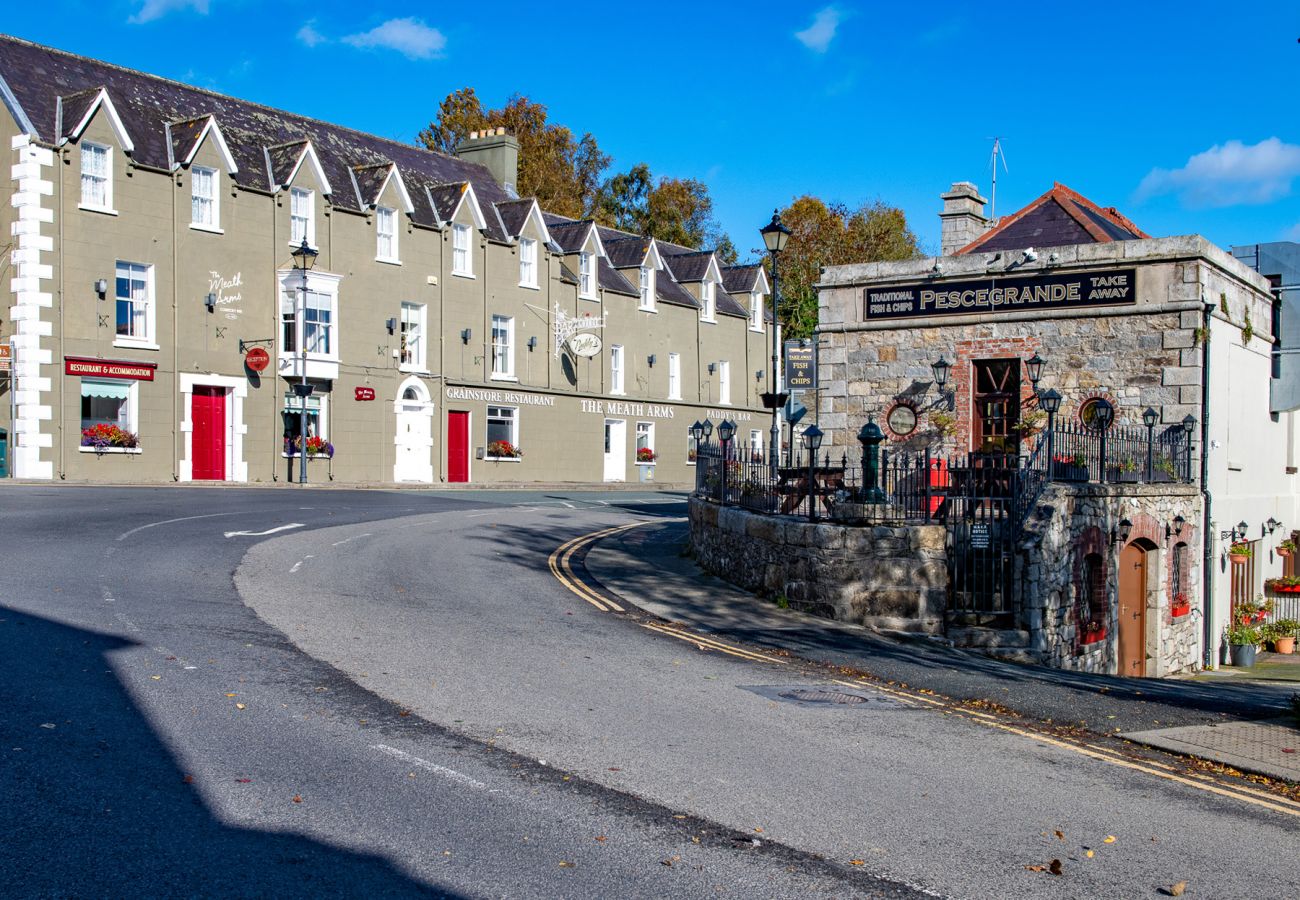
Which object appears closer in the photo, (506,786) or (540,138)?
(506,786)

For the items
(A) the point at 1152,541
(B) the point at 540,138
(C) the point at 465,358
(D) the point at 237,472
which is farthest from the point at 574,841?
(B) the point at 540,138

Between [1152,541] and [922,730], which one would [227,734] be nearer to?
[922,730]

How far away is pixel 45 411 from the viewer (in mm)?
30625

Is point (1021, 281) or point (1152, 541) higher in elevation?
point (1021, 281)

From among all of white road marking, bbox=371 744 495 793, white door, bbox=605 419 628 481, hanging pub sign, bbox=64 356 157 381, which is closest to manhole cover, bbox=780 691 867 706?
white road marking, bbox=371 744 495 793

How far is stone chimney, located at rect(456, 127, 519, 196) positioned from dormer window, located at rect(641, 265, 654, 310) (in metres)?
6.30

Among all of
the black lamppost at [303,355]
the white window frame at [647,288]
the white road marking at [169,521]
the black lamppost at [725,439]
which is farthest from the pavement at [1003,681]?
the white window frame at [647,288]

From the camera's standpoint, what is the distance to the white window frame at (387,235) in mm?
39438

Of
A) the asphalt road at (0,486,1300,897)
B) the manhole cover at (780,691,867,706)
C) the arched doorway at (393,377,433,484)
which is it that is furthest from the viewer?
the arched doorway at (393,377,433,484)

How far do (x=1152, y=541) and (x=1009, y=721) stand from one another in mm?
11394

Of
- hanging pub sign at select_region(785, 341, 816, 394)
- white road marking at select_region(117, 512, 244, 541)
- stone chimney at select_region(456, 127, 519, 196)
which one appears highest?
stone chimney at select_region(456, 127, 519, 196)

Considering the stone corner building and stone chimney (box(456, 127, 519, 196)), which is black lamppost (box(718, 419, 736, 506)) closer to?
the stone corner building

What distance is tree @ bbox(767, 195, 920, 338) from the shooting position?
59.6 metres

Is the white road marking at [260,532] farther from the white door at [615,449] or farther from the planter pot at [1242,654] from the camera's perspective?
the white door at [615,449]
